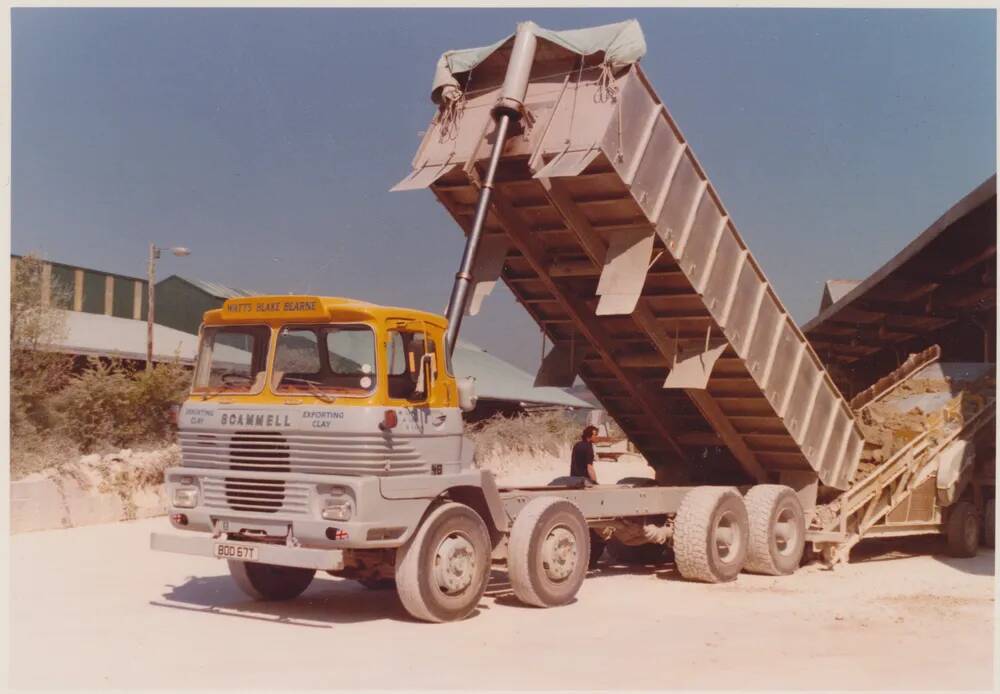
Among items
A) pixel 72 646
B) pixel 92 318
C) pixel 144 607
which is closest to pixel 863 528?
pixel 144 607

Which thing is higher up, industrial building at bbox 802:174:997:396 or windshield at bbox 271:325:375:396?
industrial building at bbox 802:174:997:396

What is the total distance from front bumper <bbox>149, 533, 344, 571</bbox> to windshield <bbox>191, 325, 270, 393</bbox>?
4.04ft

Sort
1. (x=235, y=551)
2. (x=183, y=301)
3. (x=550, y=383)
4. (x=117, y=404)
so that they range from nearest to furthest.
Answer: (x=235, y=551) → (x=550, y=383) → (x=117, y=404) → (x=183, y=301)

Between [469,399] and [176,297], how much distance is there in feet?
92.8

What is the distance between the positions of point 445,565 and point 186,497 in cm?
219

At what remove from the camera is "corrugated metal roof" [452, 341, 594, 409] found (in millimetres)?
35875

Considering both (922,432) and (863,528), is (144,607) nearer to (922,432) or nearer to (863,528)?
(863,528)

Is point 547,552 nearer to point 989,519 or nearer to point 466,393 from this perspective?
point 466,393

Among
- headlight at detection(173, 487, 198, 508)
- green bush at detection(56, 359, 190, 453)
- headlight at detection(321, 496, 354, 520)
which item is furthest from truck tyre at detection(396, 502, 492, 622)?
green bush at detection(56, 359, 190, 453)

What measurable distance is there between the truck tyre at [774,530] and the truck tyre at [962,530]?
2648 millimetres

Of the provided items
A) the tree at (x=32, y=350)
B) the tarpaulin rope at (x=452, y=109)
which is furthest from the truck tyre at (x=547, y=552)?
the tree at (x=32, y=350)

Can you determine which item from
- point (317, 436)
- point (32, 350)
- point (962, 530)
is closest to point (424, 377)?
point (317, 436)

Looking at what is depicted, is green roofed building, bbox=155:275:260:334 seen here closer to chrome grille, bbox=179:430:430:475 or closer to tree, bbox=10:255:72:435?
tree, bbox=10:255:72:435

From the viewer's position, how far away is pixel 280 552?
8.15 meters
